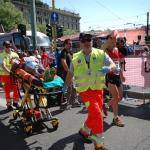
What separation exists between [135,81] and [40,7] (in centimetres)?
9385

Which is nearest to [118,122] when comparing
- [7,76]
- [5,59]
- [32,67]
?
[32,67]

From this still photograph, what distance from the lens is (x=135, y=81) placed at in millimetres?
6301

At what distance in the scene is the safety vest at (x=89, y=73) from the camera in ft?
10.6

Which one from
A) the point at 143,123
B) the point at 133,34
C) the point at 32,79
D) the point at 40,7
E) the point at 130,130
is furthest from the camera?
the point at 40,7

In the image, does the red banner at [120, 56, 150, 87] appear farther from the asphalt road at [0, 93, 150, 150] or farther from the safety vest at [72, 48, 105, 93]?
the safety vest at [72, 48, 105, 93]

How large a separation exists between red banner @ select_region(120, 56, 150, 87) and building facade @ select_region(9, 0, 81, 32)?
8253 cm

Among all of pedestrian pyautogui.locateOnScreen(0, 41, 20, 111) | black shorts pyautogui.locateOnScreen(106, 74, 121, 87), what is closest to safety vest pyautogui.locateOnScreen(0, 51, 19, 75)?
pedestrian pyautogui.locateOnScreen(0, 41, 20, 111)

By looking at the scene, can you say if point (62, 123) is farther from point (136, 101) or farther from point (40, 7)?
point (40, 7)

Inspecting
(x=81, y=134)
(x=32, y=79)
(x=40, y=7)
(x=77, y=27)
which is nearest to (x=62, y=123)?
(x=81, y=134)

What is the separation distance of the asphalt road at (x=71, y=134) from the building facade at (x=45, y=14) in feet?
275

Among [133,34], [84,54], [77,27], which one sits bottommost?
[84,54]

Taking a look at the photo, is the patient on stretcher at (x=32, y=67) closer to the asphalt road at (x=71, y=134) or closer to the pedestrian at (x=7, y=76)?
the asphalt road at (x=71, y=134)

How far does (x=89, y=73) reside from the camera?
10.6 ft

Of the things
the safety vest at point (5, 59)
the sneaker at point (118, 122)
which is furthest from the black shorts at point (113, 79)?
the safety vest at point (5, 59)
